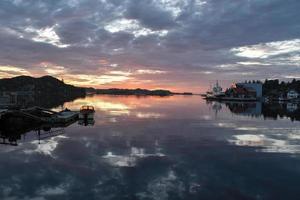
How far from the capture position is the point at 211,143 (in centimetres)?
3528

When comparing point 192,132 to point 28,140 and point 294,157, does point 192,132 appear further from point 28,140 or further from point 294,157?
point 28,140

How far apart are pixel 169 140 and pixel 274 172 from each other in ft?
49.9

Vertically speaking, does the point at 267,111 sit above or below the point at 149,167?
above

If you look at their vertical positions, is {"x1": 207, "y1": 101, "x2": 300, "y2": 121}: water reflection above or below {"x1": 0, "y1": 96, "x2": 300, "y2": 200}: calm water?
above

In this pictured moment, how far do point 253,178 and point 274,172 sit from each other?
298cm

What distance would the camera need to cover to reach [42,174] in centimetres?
2178

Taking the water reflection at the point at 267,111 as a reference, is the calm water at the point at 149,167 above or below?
below

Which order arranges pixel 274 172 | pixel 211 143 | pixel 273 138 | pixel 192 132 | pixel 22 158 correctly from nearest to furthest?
1. pixel 274 172
2. pixel 22 158
3. pixel 211 143
4. pixel 273 138
5. pixel 192 132

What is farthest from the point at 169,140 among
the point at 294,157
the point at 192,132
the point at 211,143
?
the point at 294,157

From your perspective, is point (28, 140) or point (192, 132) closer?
point (28, 140)

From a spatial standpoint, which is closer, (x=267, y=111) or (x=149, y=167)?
(x=149, y=167)

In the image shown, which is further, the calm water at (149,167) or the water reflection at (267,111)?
the water reflection at (267,111)

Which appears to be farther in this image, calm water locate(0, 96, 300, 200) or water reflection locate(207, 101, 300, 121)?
A: water reflection locate(207, 101, 300, 121)

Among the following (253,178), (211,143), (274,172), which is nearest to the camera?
(253,178)
